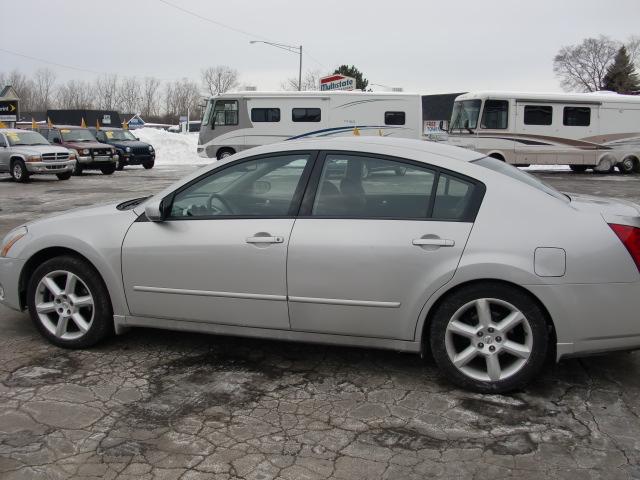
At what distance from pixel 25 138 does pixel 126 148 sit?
6468mm

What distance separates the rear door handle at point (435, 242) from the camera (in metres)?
3.49

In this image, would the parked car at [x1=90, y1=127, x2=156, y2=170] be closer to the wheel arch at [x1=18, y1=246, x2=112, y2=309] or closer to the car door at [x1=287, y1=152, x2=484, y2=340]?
the wheel arch at [x1=18, y1=246, x2=112, y2=309]

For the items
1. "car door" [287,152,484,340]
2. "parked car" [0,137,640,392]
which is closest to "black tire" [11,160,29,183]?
"parked car" [0,137,640,392]

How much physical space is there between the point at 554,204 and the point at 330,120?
20298 mm

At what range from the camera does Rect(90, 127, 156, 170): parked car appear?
2644cm

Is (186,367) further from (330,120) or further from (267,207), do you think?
(330,120)

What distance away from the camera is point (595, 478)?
2.71m

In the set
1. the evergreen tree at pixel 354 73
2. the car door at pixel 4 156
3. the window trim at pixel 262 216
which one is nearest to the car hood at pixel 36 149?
the car door at pixel 4 156

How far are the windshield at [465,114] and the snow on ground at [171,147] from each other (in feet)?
53.7

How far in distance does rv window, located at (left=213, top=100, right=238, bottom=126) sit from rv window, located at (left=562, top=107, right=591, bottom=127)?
12.5m

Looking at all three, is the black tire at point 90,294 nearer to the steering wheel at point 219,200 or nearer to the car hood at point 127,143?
the steering wheel at point 219,200

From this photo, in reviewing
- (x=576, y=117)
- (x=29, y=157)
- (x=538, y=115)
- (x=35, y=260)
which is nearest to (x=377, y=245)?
(x=35, y=260)

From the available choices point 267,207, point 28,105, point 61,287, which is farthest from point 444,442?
point 28,105

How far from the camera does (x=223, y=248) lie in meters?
3.85
